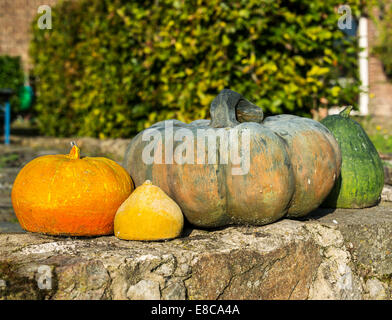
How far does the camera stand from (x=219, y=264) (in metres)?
1.80

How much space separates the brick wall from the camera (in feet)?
41.9

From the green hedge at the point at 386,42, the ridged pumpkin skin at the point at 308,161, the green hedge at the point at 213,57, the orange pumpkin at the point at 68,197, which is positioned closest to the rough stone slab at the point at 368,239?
the ridged pumpkin skin at the point at 308,161

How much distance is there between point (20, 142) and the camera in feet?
24.4

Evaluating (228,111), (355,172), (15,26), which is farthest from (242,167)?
(15,26)

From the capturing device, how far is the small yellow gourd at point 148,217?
1.95 m

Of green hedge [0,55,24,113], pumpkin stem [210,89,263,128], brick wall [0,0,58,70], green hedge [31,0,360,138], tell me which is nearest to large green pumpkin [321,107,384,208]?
pumpkin stem [210,89,263,128]

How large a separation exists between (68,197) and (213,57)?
257 centimetres

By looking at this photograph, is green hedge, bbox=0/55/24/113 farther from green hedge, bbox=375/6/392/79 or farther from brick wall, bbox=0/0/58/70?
green hedge, bbox=375/6/392/79

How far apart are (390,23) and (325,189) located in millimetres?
10664

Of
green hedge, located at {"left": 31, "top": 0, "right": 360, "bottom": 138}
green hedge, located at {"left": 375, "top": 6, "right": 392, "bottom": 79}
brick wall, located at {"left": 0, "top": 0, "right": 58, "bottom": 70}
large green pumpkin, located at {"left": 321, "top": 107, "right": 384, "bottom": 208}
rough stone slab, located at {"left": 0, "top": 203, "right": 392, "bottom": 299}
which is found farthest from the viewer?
brick wall, located at {"left": 0, "top": 0, "right": 58, "bottom": 70}

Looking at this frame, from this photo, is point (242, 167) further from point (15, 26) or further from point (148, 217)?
point (15, 26)

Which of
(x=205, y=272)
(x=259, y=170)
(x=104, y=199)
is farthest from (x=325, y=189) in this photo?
(x=104, y=199)

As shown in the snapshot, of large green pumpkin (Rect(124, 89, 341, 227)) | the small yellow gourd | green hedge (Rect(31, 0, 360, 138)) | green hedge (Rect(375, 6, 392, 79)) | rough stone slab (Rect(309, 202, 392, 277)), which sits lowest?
rough stone slab (Rect(309, 202, 392, 277))

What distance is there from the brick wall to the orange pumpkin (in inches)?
457
